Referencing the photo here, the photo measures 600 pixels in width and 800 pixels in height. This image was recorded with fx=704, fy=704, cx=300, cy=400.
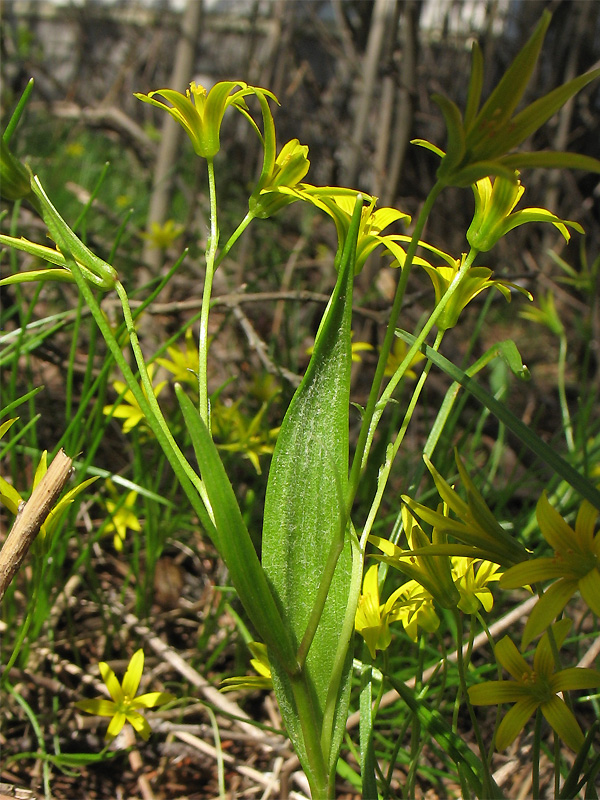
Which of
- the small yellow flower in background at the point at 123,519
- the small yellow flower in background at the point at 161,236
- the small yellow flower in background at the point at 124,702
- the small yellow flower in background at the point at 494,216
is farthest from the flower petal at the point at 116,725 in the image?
the small yellow flower in background at the point at 161,236

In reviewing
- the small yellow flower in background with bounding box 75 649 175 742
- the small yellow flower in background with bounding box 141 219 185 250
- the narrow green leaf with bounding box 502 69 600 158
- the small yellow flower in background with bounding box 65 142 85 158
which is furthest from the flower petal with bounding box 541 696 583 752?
the small yellow flower in background with bounding box 65 142 85 158

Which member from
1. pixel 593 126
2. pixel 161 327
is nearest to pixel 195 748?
pixel 161 327

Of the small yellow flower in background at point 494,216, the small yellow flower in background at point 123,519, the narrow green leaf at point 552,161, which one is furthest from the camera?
the small yellow flower in background at point 123,519

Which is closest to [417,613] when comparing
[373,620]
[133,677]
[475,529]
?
[373,620]

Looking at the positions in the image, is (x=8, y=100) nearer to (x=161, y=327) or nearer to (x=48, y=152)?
(x=48, y=152)

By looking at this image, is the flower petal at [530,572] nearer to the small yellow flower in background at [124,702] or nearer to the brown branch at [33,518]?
the brown branch at [33,518]

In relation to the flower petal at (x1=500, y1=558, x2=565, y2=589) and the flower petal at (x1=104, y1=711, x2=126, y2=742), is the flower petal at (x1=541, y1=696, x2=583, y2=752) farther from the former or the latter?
the flower petal at (x1=104, y1=711, x2=126, y2=742)
